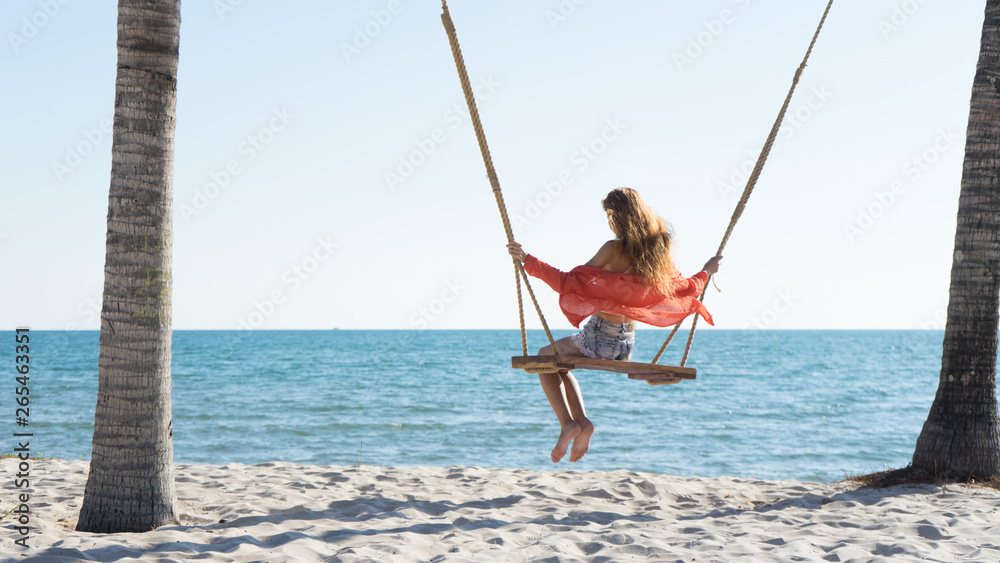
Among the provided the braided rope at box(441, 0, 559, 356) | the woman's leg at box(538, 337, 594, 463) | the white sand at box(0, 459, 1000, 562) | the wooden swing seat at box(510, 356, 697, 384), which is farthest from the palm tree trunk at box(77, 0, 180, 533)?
the woman's leg at box(538, 337, 594, 463)

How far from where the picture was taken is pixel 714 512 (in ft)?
16.6

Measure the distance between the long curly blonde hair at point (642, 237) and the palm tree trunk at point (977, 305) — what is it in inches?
100

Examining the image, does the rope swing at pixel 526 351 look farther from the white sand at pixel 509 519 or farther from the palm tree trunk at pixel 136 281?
the palm tree trunk at pixel 136 281

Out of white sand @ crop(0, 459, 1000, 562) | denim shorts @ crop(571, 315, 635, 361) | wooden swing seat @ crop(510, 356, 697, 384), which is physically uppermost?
denim shorts @ crop(571, 315, 635, 361)

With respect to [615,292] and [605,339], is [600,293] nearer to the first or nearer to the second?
[615,292]

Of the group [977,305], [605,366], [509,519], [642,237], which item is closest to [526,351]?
[605,366]

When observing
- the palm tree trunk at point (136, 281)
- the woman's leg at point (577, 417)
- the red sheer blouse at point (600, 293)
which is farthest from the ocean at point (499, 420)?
the palm tree trunk at point (136, 281)

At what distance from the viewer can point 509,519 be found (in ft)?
15.2

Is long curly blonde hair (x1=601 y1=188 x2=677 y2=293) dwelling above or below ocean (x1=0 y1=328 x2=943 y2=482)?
above

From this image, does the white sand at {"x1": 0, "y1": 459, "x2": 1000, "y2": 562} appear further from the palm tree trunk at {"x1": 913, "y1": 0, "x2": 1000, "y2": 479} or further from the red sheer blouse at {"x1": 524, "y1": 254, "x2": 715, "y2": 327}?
the red sheer blouse at {"x1": 524, "y1": 254, "x2": 715, "y2": 327}

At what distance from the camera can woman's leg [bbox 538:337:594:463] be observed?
444 cm

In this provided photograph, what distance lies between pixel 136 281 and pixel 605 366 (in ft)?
7.84

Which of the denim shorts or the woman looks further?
the denim shorts

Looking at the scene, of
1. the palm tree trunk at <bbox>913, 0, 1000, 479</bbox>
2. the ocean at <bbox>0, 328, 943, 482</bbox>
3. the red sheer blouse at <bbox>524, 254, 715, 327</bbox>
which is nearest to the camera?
the red sheer blouse at <bbox>524, 254, 715, 327</bbox>
